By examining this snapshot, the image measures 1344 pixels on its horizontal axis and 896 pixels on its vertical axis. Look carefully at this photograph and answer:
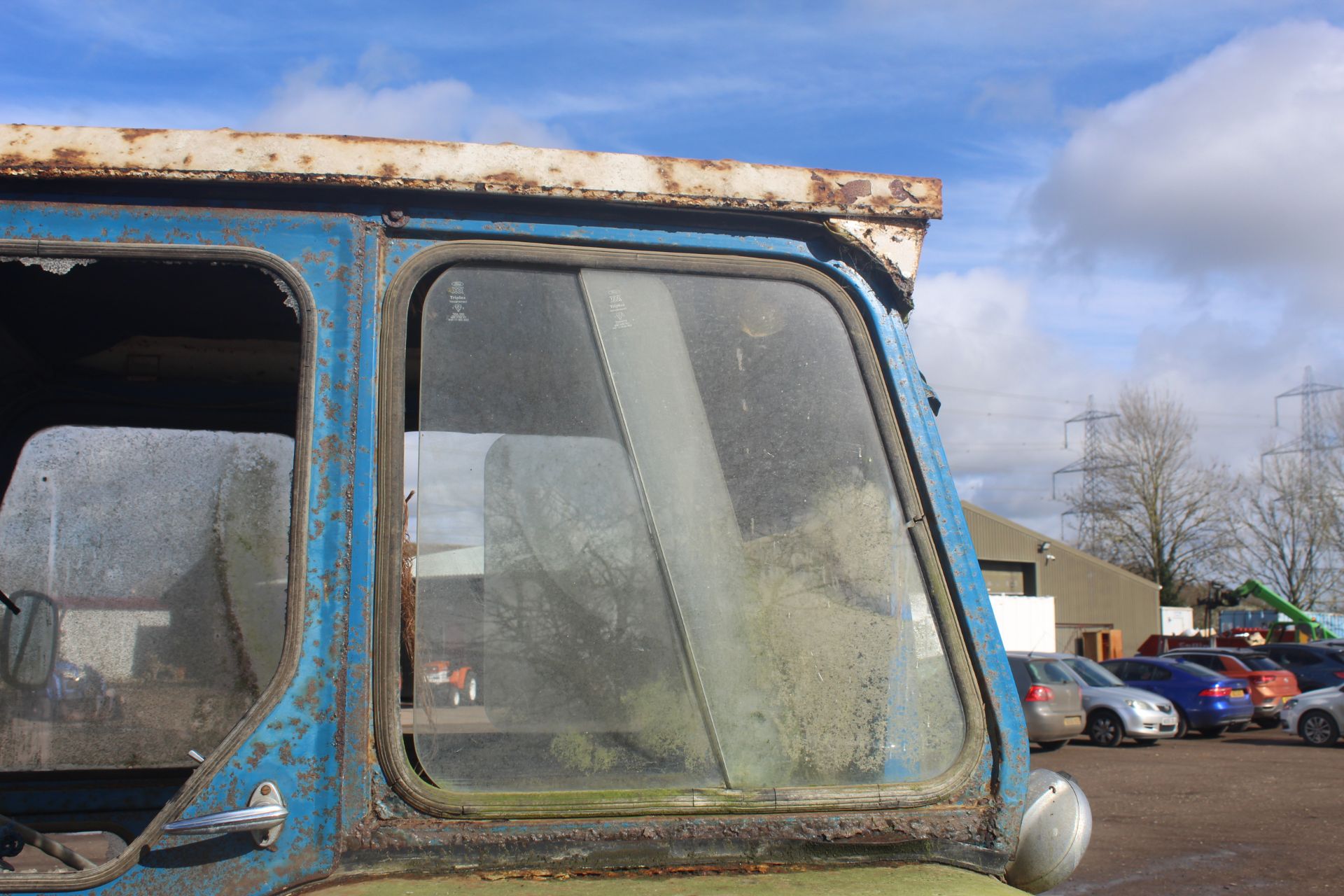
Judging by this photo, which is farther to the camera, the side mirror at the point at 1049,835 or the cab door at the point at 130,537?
the cab door at the point at 130,537

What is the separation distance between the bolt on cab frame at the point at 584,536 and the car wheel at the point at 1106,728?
1883 cm

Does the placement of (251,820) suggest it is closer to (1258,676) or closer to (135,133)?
(135,133)

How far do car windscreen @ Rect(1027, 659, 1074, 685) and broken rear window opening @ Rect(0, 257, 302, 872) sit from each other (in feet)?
53.1

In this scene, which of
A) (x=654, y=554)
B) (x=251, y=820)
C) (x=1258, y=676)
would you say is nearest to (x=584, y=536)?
(x=654, y=554)

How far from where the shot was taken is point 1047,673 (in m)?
17.7

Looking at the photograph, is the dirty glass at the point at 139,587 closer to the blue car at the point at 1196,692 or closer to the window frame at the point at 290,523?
the window frame at the point at 290,523

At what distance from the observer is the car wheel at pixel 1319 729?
18609mm

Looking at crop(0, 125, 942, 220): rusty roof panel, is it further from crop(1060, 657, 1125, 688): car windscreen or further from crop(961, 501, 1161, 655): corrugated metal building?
crop(961, 501, 1161, 655): corrugated metal building

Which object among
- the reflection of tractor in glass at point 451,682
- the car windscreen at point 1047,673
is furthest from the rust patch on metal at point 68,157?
the car windscreen at point 1047,673

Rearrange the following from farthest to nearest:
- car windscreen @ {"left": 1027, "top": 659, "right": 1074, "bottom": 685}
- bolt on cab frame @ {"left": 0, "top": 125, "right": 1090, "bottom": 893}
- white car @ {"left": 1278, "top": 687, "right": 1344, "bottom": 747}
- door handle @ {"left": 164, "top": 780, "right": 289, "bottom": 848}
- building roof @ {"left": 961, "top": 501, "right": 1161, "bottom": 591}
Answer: building roof @ {"left": 961, "top": 501, "right": 1161, "bottom": 591}, white car @ {"left": 1278, "top": 687, "right": 1344, "bottom": 747}, car windscreen @ {"left": 1027, "top": 659, "right": 1074, "bottom": 685}, bolt on cab frame @ {"left": 0, "top": 125, "right": 1090, "bottom": 893}, door handle @ {"left": 164, "top": 780, "right": 289, "bottom": 848}

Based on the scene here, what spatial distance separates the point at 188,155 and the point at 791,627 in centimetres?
105

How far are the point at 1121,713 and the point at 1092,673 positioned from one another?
3.82ft

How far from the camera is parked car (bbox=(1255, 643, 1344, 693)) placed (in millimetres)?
24047

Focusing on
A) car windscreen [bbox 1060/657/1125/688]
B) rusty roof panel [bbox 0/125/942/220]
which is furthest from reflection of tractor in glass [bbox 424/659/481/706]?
car windscreen [bbox 1060/657/1125/688]
